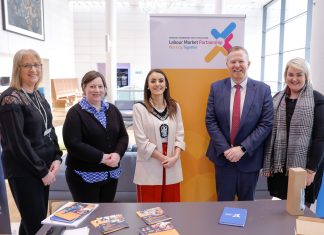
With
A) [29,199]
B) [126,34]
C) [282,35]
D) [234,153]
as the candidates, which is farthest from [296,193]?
[126,34]

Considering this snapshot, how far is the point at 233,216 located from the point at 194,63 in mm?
1594

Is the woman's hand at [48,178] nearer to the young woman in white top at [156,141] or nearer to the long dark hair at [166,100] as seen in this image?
the young woman in white top at [156,141]

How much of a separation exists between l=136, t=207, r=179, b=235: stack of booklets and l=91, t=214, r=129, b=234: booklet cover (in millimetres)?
102

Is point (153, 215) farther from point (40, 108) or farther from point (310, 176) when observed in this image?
point (310, 176)

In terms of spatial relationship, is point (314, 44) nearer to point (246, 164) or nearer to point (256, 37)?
point (246, 164)

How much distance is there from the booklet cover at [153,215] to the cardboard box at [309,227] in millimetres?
612

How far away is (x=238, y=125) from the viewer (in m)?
2.31

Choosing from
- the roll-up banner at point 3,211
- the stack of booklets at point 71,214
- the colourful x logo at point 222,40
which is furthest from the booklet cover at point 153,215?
the colourful x logo at point 222,40

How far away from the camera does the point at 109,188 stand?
2.25 m

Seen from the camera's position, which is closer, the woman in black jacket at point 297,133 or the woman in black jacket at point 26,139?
the woman in black jacket at point 26,139

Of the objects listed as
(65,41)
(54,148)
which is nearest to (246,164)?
(54,148)

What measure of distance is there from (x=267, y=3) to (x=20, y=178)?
43.6 ft

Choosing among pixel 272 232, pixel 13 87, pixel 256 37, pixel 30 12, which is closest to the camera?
pixel 272 232

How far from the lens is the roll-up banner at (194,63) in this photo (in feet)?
8.94
